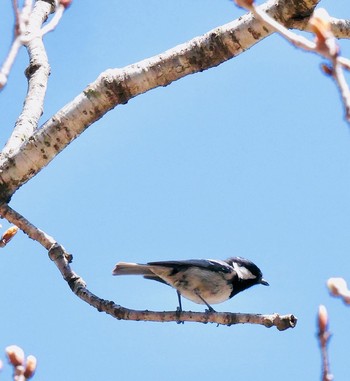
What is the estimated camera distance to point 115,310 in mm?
3916

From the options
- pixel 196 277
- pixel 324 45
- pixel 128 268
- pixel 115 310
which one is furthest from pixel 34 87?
pixel 324 45

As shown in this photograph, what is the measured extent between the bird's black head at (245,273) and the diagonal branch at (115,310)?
2604 mm

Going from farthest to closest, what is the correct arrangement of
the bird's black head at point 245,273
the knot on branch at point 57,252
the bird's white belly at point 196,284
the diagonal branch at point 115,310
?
the bird's black head at point 245,273
the bird's white belly at point 196,284
the knot on branch at point 57,252
the diagonal branch at point 115,310

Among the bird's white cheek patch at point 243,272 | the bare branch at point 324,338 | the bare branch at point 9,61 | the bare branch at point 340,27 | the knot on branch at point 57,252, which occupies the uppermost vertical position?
the bare branch at point 340,27

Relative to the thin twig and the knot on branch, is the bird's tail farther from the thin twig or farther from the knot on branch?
the thin twig

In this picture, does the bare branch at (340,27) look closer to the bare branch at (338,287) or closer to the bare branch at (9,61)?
the bare branch at (338,287)

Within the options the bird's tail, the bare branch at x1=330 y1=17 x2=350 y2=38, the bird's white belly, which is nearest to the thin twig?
the bare branch at x1=330 y1=17 x2=350 y2=38

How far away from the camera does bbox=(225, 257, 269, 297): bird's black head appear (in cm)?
669

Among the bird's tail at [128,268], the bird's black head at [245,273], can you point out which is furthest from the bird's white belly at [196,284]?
the bird's black head at [245,273]

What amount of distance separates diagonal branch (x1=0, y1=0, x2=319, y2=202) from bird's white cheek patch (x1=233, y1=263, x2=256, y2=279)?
10.3ft

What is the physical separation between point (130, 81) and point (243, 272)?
3.39 meters

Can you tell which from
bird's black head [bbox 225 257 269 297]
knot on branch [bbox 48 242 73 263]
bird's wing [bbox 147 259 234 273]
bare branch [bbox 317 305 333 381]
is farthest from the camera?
bird's black head [bbox 225 257 269 297]

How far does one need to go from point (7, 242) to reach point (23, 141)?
539 millimetres

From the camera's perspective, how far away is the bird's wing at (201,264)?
6.00m
